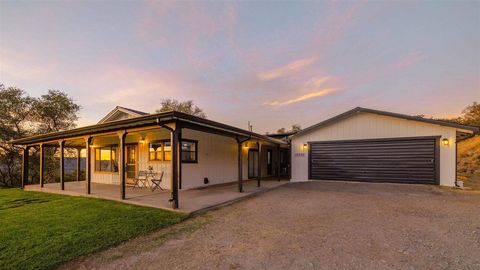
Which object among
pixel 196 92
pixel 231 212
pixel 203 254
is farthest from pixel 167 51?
pixel 203 254

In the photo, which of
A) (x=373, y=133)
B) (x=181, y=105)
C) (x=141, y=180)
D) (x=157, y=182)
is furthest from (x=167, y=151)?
(x=181, y=105)

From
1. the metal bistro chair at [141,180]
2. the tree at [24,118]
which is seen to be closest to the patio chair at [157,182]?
the metal bistro chair at [141,180]

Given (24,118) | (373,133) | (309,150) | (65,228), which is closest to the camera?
(65,228)

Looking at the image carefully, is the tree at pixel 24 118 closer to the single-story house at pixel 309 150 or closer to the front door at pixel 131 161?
the single-story house at pixel 309 150

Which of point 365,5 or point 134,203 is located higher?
point 365,5

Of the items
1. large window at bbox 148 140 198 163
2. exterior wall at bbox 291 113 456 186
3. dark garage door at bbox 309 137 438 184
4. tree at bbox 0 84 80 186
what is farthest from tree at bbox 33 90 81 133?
dark garage door at bbox 309 137 438 184

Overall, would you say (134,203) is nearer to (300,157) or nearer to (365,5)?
(300,157)

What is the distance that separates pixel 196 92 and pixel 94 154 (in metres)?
7.30

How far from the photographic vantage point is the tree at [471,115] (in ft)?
91.9

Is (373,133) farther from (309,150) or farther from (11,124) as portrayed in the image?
(11,124)

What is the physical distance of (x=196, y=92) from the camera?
16000 mm

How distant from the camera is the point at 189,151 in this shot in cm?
945

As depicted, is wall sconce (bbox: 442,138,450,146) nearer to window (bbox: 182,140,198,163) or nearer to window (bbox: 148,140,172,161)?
window (bbox: 182,140,198,163)

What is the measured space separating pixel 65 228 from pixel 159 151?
5.23 meters
